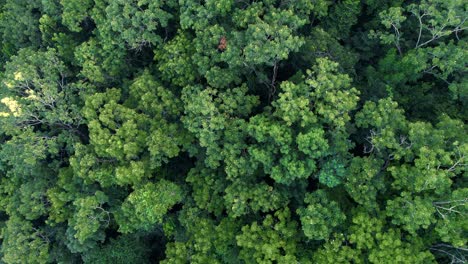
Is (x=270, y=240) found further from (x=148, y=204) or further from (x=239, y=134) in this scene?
(x=148, y=204)

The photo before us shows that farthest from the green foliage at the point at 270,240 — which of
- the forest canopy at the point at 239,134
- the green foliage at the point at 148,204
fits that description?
the green foliage at the point at 148,204

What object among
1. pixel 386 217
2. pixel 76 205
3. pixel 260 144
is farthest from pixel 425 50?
pixel 76 205

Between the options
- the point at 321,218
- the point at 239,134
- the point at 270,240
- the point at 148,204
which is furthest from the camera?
the point at 148,204

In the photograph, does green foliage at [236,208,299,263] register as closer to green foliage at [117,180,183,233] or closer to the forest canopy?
the forest canopy

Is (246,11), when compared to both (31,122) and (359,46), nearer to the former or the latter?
(359,46)

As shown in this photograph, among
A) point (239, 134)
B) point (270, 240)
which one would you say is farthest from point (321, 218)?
point (239, 134)

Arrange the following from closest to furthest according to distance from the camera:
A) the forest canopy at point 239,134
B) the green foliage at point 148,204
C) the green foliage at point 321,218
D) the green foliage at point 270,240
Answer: the green foliage at point 321,218
the forest canopy at point 239,134
the green foliage at point 270,240
the green foliage at point 148,204

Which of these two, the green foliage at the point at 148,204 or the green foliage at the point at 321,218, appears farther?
the green foliage at the point at 148,204

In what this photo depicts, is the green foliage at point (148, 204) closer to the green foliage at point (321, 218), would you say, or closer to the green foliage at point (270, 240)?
the green foliage at point (270, 240)
